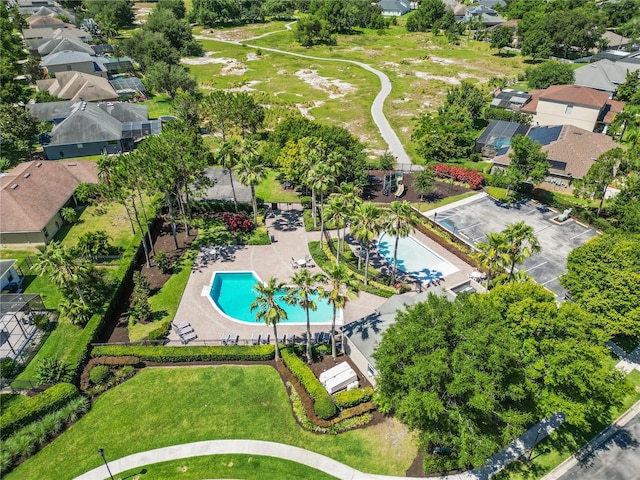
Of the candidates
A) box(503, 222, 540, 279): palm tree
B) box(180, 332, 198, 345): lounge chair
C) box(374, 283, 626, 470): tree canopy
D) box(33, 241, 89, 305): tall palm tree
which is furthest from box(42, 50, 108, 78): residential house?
box(374, 283, 626, 470): tree canopy

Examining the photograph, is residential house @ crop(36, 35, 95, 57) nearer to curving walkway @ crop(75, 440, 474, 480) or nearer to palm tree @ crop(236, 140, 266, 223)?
palm tree @ crop(236, 140, 266, 223)

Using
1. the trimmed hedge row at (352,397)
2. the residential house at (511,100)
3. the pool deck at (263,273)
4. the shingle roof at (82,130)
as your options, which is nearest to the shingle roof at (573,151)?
the residential house at (511,100)

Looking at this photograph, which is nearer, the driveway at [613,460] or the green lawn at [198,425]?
the driveway at [613,460]

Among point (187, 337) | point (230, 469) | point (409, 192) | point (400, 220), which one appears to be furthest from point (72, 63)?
point (230, 469)

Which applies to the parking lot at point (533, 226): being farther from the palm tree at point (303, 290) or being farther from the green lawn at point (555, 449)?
the palm tree at point (303, 290)

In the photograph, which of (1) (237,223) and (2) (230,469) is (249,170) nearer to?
(1) (237,223)
